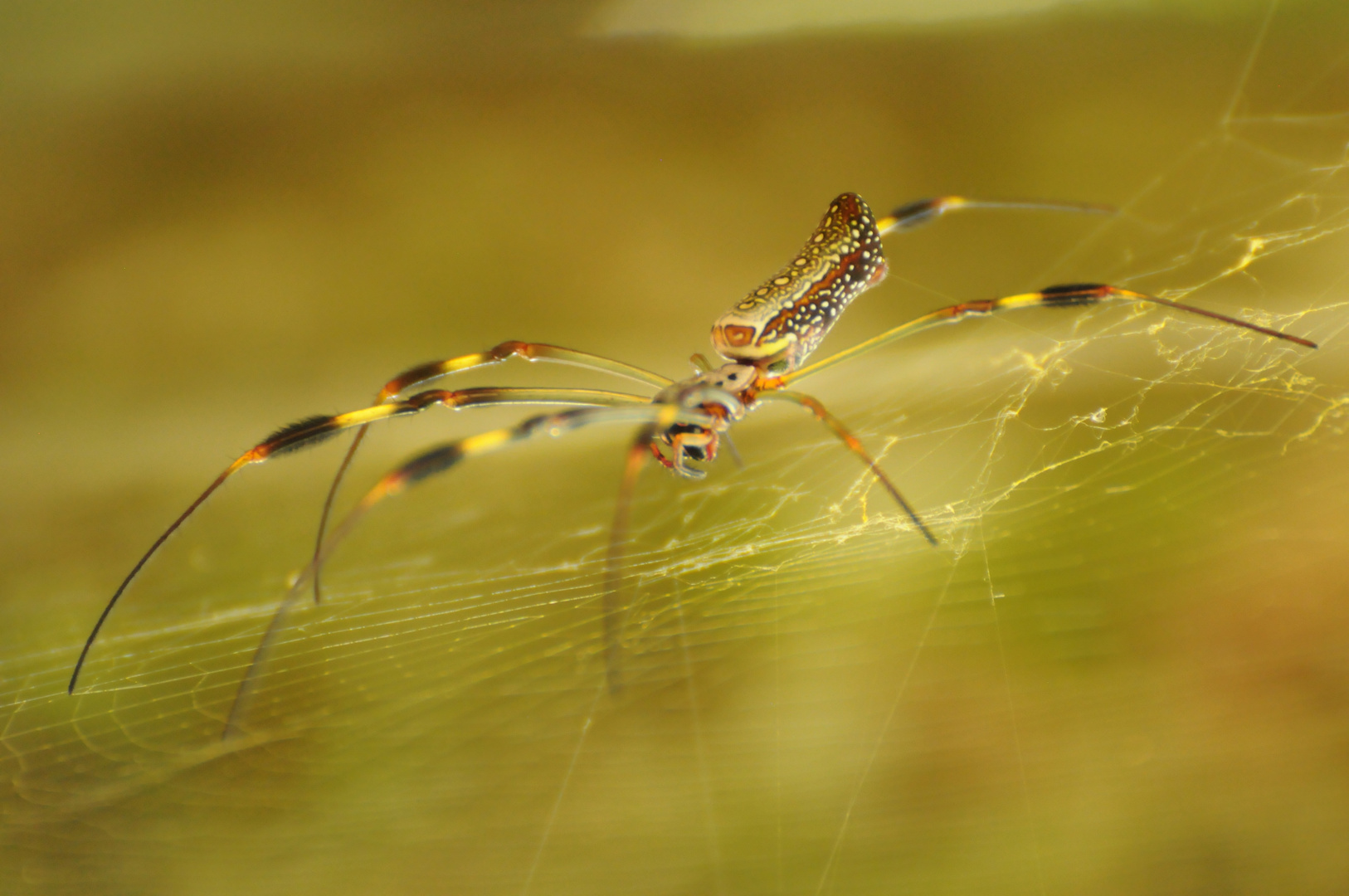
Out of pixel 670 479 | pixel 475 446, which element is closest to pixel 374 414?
pixel 475 446

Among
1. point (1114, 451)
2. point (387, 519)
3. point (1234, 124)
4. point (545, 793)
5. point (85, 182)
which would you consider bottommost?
point (545, 793)

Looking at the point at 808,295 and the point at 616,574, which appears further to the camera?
the point at 808,295

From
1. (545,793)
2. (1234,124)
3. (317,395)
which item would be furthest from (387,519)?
(1234,124)

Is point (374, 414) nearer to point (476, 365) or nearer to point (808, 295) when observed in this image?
point (476, 365)

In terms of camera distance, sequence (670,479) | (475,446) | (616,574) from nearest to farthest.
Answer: (475,446)
(616,574)
(670,479)

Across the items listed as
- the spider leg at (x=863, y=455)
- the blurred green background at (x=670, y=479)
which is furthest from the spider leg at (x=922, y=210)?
the spider leg at (x=863, y=455)

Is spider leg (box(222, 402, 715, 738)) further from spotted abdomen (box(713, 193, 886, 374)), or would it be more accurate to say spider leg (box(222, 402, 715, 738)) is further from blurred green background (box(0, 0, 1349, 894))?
spotted abdomen (box(713, 193, 886, 374))

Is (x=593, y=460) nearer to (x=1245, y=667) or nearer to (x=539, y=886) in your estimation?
(x=539, y=886)
